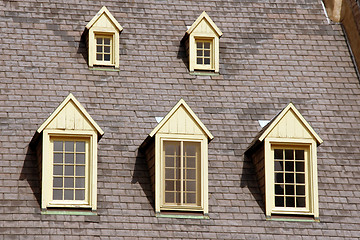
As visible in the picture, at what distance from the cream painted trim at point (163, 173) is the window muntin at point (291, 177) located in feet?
7.12

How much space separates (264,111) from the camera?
38.2m

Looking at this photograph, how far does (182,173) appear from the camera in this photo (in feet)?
116

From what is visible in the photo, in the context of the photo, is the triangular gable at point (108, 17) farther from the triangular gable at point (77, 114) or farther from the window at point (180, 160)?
the window at point (180, 160)

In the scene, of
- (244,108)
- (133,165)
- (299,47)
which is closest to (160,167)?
(133,165)

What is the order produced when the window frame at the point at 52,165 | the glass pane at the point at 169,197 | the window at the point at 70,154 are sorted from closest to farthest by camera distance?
the window frame at the point at 52,165 → the window at the point at 70,154 → the glass pane at the point at 169,197

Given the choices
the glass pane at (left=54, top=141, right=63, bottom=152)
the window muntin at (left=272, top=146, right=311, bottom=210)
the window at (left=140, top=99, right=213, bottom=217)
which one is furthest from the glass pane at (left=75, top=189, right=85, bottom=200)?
the window muntin at (left=272, top=146, right=311, bottom=210)

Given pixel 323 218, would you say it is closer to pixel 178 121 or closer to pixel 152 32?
pixel 178 121

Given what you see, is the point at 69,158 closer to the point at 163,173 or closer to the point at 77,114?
the point at 77,114

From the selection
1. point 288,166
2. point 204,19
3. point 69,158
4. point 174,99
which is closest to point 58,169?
point 69,158

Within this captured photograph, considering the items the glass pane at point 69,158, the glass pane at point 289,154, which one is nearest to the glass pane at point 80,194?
the glass pane at point 69,158

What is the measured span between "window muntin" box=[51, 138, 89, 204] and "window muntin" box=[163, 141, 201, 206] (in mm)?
2418

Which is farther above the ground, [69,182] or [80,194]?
[69,182]

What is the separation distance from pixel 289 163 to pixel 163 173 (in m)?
3.94

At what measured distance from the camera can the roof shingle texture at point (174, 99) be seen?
114 ft
